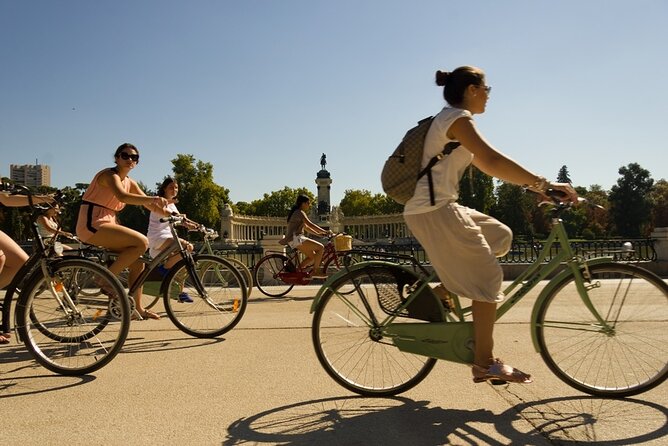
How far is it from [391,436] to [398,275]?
3.26 feet

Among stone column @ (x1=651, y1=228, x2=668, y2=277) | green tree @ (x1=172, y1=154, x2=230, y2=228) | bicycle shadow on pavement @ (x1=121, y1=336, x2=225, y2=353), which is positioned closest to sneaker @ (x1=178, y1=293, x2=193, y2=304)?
bicycle shadow on pavement @ (x1=121, y1=336, x2=225, y2=353)

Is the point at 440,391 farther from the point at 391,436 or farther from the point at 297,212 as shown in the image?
the point at 297,212

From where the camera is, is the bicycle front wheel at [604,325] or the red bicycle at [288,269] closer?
the bicycle front wheel at [604,325]

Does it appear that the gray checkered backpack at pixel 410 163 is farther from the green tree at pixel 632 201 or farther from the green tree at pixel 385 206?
the green tree at pixel 385 206

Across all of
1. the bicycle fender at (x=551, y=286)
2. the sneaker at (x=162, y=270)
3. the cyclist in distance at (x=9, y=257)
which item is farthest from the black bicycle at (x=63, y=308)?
the bicycle fender at (x=551, y=286)

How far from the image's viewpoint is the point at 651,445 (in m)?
2.42

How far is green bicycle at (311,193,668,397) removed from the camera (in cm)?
309

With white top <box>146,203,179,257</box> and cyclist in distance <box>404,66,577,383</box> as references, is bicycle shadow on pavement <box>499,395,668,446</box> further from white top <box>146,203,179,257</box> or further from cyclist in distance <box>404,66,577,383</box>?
white top <box>146,203,179,257</box>

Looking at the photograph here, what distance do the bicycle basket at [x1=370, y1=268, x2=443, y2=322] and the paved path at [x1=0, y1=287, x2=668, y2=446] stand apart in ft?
1.73

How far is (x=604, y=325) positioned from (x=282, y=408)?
202 centimetres

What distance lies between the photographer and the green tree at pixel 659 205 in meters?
68.6

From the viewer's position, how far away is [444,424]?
9.04ft

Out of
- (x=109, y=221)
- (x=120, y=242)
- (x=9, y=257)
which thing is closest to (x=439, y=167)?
(x=120, y=242)

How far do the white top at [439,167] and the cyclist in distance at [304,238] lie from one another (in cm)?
685
